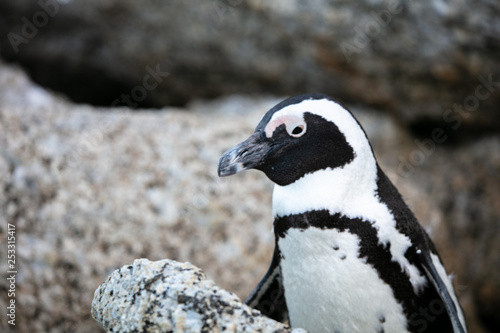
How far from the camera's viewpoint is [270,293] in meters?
2.19

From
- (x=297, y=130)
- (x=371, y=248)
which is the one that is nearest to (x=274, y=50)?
(x=297, y=130)

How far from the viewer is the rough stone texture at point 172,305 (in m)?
1.51

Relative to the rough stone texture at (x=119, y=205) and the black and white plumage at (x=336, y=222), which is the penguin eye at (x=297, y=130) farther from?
the rough stone texture at (x=119, y=205)

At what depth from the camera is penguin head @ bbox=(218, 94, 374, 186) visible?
183 cm

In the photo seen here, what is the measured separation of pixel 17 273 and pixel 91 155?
0.65m

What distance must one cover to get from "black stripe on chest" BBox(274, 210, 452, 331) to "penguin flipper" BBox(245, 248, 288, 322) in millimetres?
262

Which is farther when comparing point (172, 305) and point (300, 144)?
point (300, 144)

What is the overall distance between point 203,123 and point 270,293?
4.81ft

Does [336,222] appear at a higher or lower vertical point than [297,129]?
lower

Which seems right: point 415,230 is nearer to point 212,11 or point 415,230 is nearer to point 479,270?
point 479,270

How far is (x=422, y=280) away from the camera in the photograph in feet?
6.36

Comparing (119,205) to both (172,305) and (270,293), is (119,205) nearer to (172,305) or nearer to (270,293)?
(270,293)

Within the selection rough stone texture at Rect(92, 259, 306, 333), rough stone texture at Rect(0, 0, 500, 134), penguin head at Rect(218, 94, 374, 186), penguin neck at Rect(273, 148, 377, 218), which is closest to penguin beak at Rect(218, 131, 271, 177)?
penguin head at Rect(218, 94, 374, 186)

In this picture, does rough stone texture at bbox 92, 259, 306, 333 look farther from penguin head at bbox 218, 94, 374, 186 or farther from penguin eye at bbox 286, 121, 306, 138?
penguin eye at bbox 286, 121, 306, 138
